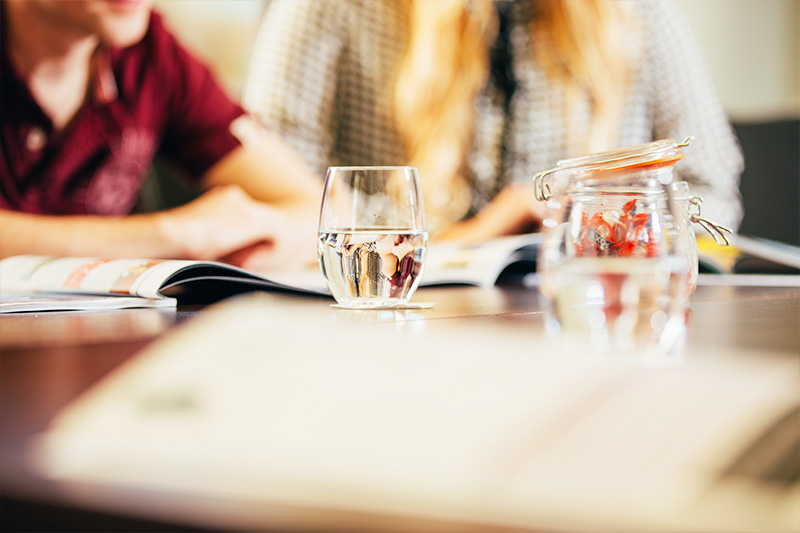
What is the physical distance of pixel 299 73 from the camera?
1.98 metres

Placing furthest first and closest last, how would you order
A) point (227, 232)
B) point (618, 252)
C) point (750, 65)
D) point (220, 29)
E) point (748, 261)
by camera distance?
point (750, 65) < point (220, 29) < point (227, 232) < point (748, 261) < point (618, 252)

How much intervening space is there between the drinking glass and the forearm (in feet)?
2.34

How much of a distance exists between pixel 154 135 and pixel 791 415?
167 cm

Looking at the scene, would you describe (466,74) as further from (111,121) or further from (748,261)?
(748,261)

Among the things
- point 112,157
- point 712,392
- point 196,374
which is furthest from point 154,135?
point 712,392

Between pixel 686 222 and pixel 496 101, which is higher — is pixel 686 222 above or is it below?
below

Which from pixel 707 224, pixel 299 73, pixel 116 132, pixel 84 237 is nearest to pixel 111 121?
pixel 116 132

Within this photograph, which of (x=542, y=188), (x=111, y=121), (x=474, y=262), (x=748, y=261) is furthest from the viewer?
(x=111, y=121)

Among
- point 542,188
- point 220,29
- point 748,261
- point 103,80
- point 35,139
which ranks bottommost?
point 748,261

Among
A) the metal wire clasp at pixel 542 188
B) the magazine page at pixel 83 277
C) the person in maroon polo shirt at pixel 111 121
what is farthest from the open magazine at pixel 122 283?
the person in maroon polo shirt at pixel 111 121

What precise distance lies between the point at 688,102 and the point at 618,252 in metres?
1.93

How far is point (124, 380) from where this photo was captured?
0.34 meters

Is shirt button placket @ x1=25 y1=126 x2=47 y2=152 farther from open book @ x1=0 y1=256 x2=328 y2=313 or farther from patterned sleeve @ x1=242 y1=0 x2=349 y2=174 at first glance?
open book @ x1=0 y1=256 x2=328 y2=313

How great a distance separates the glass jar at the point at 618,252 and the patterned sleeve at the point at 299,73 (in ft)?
5.22
